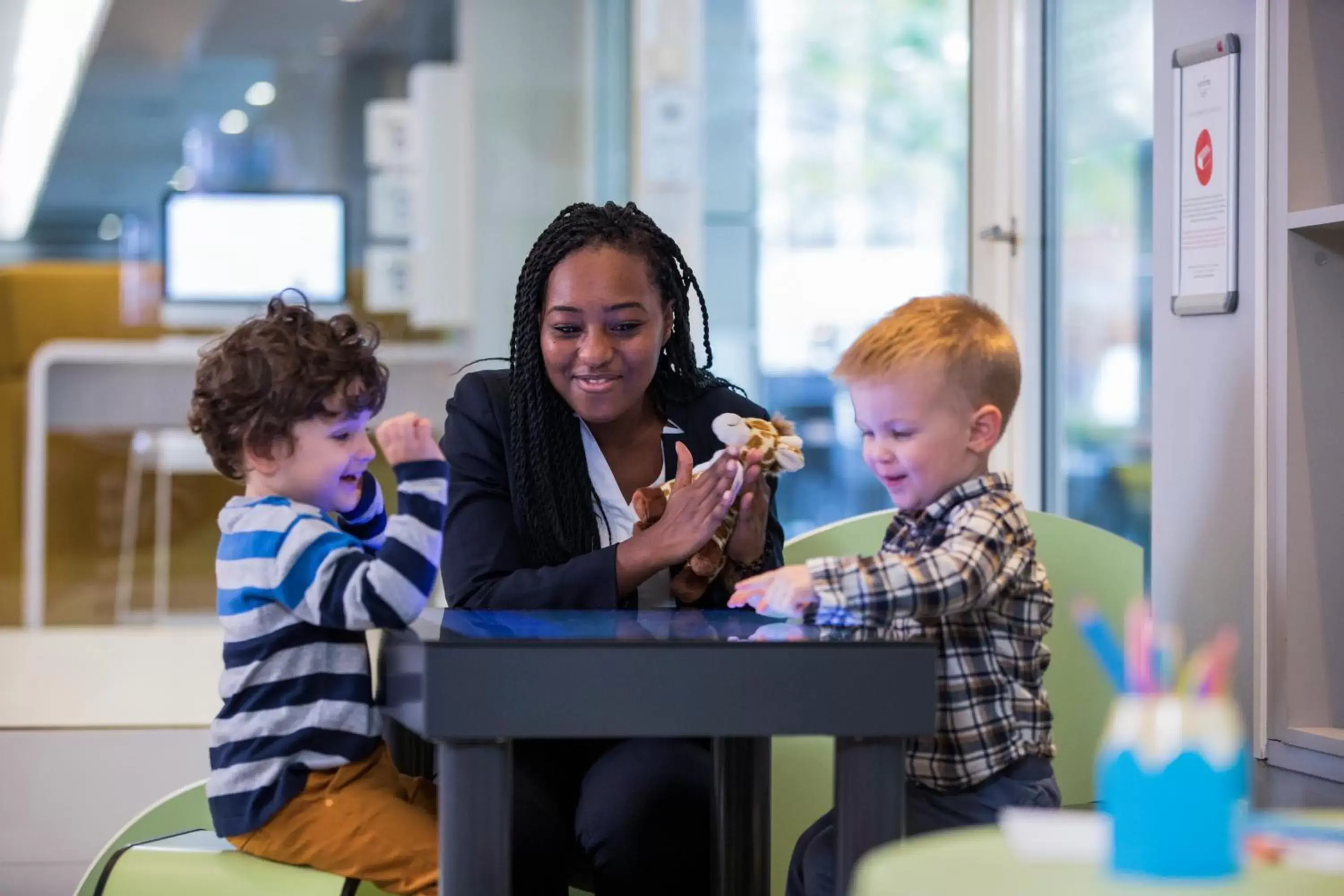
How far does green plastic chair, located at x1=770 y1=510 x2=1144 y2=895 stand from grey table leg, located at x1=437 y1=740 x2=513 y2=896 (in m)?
0.80

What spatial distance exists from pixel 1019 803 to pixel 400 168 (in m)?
2.97

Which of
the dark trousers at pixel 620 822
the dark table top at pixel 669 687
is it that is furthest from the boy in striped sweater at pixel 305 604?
the dark table top at pixel 669 687

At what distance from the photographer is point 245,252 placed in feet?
A: 13.3

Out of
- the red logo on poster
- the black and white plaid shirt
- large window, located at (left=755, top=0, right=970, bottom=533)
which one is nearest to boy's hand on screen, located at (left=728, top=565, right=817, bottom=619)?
the black and white plaid shirt

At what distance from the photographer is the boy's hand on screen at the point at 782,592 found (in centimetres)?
146

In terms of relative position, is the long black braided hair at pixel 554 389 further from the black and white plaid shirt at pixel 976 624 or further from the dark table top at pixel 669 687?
the dark table top at pixel 669 687

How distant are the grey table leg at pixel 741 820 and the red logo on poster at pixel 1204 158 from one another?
0.94 meters

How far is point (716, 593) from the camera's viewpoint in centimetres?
187

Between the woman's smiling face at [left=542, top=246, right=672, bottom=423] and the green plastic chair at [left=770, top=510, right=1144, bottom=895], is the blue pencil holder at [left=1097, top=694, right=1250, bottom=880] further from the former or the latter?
the green plastic chair at [left=770, top=510, right=1144, bottom=895]

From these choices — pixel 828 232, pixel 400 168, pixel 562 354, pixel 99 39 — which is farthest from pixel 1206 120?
pixel 99 39

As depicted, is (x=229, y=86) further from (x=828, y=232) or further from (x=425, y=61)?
(x=828, y=232)

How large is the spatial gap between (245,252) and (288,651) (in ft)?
8.43

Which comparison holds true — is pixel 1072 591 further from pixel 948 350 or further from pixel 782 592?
pixel 782 592

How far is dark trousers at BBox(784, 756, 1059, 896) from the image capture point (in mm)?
1613
